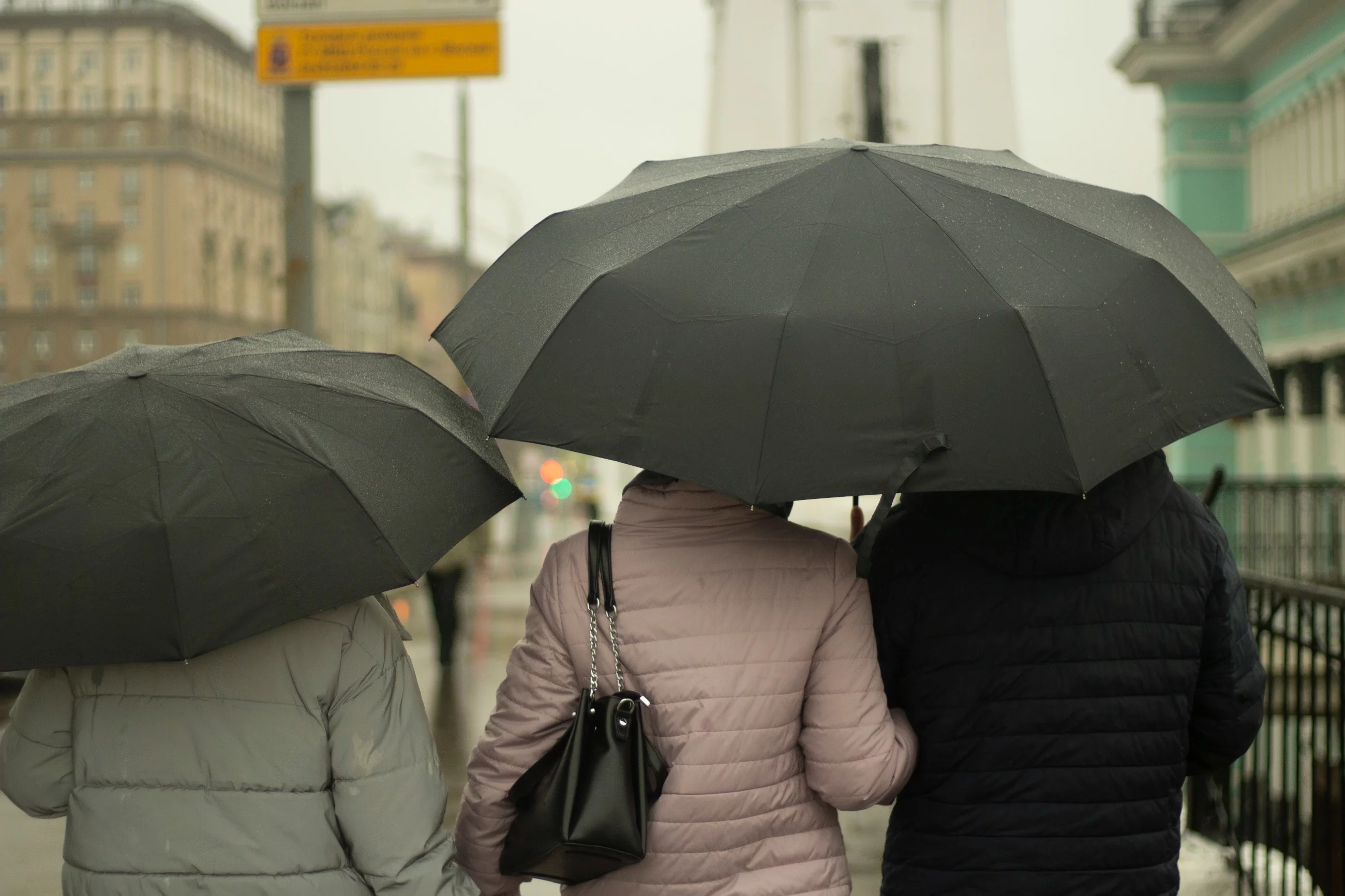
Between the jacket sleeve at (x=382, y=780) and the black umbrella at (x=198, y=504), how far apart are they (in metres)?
0.24

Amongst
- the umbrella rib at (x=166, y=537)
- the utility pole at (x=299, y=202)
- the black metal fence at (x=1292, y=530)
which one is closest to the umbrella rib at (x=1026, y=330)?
the umbrella rib at (x=166, y=537)

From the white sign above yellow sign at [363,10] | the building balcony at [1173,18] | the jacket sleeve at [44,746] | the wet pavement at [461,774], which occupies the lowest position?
the wet pavement at [461,774]

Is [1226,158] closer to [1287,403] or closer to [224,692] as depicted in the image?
[1287,403]

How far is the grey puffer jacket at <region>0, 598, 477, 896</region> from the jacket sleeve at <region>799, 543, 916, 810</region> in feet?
2.47

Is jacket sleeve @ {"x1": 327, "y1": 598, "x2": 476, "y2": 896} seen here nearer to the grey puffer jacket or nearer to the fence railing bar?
the grey puffer jacket

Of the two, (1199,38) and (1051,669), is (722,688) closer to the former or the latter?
(1051,669)

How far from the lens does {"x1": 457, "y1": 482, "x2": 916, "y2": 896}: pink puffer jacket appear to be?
2822mm

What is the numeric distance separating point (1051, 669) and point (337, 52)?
5.05 meters

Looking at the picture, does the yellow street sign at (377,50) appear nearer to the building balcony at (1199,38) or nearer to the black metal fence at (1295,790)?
the black metal fence at (1295,790)

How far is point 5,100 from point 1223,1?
27.8 metres

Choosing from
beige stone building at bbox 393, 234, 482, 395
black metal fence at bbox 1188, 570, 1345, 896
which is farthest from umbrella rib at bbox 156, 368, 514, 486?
beige stone building at bbox 393, 234, 482, 395

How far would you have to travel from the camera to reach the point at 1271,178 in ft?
89.1

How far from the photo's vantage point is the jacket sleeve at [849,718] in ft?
9.36

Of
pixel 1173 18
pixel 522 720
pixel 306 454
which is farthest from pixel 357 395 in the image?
pixel 1173 18
